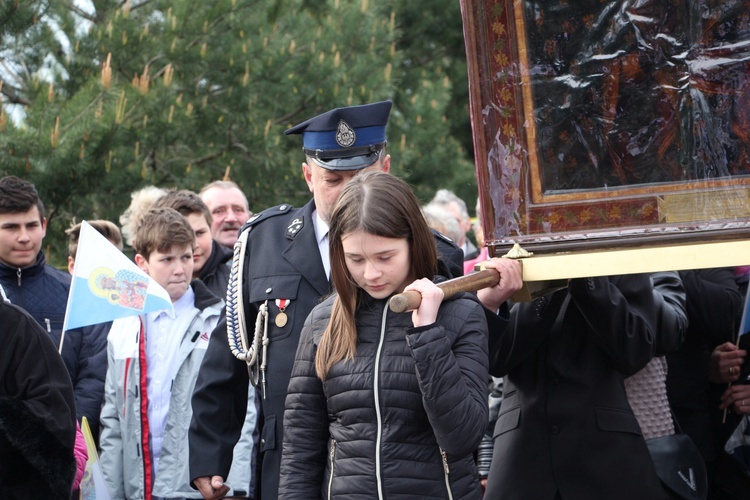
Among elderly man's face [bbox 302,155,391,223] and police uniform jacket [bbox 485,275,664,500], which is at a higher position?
elderly man's face [bbox 302,155,391,223]

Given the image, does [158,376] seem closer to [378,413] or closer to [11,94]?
[378,413]

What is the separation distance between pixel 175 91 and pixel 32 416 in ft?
19.1

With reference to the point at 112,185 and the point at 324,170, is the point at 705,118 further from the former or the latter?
the point at 112,185

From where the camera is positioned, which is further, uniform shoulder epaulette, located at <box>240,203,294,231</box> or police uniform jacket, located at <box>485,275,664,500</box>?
uniform shoulder epaulette, located at <box>240,203,294,231</box>

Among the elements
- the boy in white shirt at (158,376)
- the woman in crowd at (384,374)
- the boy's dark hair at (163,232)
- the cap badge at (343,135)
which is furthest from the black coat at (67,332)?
the woman in crowd at (384,374)

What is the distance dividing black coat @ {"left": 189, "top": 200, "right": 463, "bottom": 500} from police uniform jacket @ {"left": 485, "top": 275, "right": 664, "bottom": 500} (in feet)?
1.31

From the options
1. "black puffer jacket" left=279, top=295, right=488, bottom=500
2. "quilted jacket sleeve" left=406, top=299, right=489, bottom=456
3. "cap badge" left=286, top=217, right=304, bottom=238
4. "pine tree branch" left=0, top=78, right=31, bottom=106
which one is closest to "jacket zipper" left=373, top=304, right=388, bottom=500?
"black puffer jacket" left=279, top=295, right=488, bottom=500

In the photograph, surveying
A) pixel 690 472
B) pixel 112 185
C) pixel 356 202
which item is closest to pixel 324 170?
pixel 356 202

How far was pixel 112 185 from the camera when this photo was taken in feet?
28.7

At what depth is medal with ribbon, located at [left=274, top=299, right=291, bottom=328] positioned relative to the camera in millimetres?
4082

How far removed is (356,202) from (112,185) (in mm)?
5613

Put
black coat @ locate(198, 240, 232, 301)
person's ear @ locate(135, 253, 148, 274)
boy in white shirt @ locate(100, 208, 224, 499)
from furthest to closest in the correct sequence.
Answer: black coat @ locate(198, 240, 232, 301), person's ear @ locate(135, 253, 148, 274), boy in white shirt @ locate(100, 208, 224, 499)

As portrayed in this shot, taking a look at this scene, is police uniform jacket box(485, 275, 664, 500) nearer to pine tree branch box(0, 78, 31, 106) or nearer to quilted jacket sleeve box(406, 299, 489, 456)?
quilted jacket sleeve box(406, 299, 489, 456)

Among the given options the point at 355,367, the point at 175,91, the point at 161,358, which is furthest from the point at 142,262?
the point at 175,91
